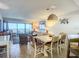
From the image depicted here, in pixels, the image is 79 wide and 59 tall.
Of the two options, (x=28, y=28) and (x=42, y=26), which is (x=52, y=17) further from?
(x=28, y=28)

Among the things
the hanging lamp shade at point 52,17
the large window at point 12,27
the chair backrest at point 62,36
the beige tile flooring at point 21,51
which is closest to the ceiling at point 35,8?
the hanging lamp shade at point 52,17

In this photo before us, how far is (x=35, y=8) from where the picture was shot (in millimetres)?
2133

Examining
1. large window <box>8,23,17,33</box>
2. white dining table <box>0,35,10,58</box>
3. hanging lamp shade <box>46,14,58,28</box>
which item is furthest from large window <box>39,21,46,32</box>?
white dining table <box>0,35,10,58</box>

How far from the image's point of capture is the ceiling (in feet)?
6.83

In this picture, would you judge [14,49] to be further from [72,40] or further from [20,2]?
[72,40]

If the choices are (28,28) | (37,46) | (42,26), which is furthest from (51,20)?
(37,46)

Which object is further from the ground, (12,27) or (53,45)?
(12,27)

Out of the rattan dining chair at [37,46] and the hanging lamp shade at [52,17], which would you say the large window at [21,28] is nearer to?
the rattan dining chair at [37,46]

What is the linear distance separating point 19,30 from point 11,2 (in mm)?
581

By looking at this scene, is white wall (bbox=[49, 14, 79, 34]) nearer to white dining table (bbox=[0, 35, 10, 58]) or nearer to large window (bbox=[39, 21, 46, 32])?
large window (bbox=[39, 21, 46, 32])

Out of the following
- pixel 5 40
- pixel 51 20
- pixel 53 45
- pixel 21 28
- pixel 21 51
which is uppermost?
pixel 51 20

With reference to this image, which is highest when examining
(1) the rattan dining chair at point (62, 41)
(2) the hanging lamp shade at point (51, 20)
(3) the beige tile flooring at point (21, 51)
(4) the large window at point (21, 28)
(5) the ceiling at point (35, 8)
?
(5) the ceiling at point (35, 8)

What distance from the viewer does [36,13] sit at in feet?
7.02

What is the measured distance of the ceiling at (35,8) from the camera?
82.0 inches
